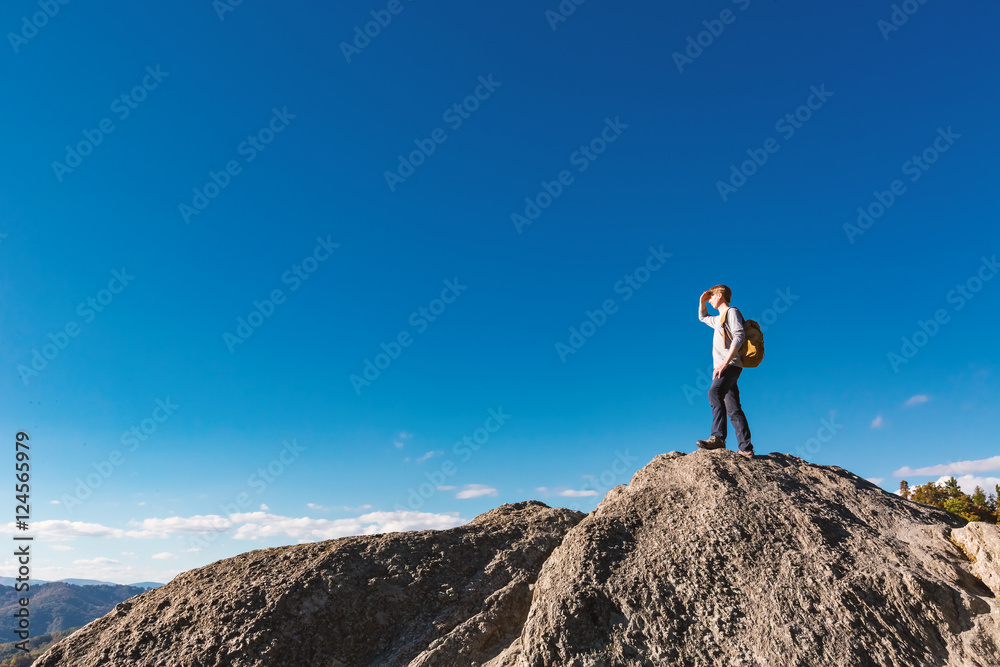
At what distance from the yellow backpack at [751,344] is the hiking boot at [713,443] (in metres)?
1.56

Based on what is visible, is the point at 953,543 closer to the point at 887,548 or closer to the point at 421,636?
the point at 887,548

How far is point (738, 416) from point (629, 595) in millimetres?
4859

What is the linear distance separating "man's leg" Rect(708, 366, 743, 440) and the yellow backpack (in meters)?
0.26

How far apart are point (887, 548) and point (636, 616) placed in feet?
12.9

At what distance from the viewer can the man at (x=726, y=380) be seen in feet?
33.1

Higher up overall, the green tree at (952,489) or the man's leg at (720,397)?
the green tree at (952,489)

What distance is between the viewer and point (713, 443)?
10.3 metres

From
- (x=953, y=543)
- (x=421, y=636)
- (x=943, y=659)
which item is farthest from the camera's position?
(x=953, y=543)

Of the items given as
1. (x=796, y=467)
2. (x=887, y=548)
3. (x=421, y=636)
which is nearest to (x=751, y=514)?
(x=887, y=548)

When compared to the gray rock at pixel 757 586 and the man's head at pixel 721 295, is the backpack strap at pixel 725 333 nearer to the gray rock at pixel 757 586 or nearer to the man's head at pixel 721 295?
the man's head at pixel 721 295

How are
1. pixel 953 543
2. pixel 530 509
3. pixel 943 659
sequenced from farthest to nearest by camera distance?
pixel 530 509
pixel 953 543
pixel 943 659

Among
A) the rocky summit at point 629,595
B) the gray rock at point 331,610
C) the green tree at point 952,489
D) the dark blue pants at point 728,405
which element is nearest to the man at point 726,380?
the dark blue pants at point 728,405

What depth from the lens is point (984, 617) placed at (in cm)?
630

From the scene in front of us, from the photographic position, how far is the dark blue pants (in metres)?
10.0
